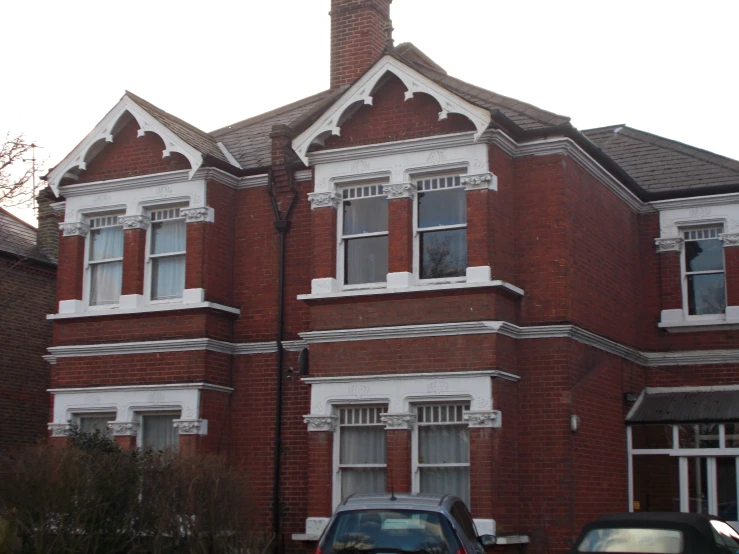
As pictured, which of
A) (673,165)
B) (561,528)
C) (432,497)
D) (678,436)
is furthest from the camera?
(673,165)

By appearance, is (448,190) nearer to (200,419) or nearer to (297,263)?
(297,263)

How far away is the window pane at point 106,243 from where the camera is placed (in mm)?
19047

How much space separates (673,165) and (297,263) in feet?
25.3

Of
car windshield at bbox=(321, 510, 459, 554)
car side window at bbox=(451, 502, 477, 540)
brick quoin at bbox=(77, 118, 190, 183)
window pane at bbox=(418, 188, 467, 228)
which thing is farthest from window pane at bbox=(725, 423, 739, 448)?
brick quoin at bbox=(77, 118, 190, 183)

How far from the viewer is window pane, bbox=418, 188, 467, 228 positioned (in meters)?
16.6

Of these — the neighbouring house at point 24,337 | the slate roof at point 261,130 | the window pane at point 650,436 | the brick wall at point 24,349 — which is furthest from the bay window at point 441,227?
the brick wall at point 24,349

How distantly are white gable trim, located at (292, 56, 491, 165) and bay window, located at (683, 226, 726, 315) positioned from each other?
6.05 m

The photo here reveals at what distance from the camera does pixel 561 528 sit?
1552 centimetres

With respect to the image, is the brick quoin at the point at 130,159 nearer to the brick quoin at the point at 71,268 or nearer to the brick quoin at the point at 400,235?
the brick quoin at the point at 71,268

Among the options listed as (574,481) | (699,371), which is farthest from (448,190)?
(699,371)

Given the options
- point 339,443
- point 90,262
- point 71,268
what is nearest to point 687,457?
point 339,443

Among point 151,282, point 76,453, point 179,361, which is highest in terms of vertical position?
point 151,282

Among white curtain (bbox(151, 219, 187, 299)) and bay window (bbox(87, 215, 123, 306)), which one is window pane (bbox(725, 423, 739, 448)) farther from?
bay window (bbox(87, 215, 123, 306))

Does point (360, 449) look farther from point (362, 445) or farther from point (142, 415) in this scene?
point (142, 415)
